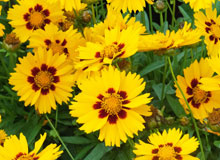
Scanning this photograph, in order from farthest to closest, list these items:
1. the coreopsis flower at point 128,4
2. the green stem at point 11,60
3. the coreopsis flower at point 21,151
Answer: the green stem at point 11,60
the coreopsis flower at point 128,4
the coreopsis flower at point 21,151

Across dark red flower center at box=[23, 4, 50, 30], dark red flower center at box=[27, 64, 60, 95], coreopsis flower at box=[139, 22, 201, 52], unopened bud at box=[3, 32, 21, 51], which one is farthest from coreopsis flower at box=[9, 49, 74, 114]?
coreopsis flower at box=[139, 22, 201, 52]

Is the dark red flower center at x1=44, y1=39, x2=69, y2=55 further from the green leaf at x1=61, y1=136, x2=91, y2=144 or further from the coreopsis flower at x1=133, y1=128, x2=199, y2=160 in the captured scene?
the coreopsis flower at x1=133, y1=128, x2=199, y2=160

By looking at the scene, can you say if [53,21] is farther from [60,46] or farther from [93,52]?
[93,52]

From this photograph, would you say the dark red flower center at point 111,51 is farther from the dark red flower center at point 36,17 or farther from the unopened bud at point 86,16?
the dark red flower center at point 36,17

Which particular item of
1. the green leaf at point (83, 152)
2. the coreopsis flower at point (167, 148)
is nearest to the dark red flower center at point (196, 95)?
the coreopsis flower at point (167, 148)

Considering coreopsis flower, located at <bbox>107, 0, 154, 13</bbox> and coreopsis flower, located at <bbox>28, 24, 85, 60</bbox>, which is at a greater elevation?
coreopsis flower, located at <bbox>107, 0, 154, 13</bbox>

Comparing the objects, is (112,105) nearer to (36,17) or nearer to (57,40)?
(57,40)

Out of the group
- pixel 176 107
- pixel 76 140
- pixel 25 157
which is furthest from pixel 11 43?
pixel 176 107

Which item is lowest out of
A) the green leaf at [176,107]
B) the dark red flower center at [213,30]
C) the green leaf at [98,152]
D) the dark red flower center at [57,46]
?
the green leaf at [98,152]
